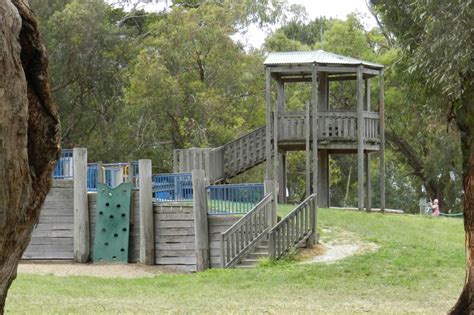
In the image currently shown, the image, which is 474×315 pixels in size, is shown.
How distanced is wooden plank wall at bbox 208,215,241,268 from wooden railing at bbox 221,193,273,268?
0.70 m

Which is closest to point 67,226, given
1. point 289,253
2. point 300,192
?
point 289,253

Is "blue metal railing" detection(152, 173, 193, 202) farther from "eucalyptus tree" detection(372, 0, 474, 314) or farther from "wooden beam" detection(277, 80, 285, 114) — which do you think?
"eucalyptus tree" detection(372, 0, 474, 314)

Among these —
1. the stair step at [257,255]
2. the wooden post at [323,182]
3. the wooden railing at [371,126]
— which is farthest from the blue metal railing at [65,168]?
the wooden post at [323,182]

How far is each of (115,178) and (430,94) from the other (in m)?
11.4

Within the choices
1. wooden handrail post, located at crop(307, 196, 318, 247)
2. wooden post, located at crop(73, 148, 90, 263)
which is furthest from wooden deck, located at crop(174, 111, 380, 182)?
wooden handrail post, located at crop(307, 196, 318, 247)

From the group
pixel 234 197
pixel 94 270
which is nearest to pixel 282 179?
pixel 234 197

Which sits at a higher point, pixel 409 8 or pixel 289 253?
pixel 409 8

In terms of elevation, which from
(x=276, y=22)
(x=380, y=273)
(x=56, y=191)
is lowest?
(x=380, y=273)

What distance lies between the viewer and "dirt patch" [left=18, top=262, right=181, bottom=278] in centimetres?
1966

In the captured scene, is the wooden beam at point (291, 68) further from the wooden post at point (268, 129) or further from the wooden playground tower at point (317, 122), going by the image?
the wooden post at point (268, 129)

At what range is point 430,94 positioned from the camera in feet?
46.3

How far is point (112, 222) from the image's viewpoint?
884 inches

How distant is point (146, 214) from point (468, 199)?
11844 millimetres

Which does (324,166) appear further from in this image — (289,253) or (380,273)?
(380,273)
